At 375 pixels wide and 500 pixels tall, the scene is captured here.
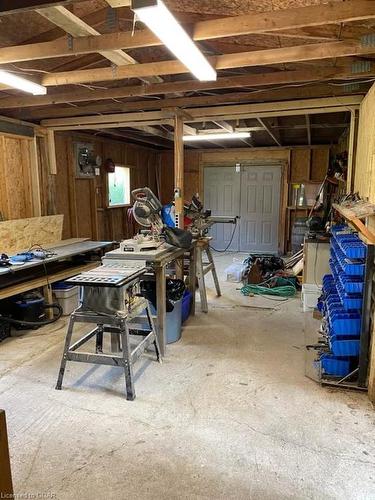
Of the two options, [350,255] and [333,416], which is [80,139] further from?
[333,416]

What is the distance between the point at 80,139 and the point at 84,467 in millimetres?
5697

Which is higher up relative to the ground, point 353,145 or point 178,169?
point 353,145

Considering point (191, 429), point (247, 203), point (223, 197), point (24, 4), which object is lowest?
point (191, 429)

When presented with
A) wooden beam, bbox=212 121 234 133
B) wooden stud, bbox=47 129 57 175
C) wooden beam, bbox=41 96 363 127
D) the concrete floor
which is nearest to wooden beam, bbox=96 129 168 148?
wooden stud, bbox=47 129 57 175

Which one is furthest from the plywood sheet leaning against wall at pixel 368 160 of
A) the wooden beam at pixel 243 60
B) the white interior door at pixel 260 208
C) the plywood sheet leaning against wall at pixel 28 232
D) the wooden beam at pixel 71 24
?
the white interior door at pixel 260 208

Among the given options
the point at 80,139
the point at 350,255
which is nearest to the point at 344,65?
the point at 350,255

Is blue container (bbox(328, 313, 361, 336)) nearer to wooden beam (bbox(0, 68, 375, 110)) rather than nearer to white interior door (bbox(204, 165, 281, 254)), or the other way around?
wooden beam (bbox(0, 68, 375, 110))

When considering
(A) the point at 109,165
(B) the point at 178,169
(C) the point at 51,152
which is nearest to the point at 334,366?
(B) the point at 178,169

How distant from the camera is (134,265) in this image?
3.16 metres

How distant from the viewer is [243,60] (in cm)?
289

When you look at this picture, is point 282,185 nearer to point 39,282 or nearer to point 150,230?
point 150,230

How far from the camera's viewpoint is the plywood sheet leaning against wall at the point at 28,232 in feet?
14.6

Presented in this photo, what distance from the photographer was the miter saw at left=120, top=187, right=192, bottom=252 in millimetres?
3471

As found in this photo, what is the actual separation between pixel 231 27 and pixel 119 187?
19.8ft
